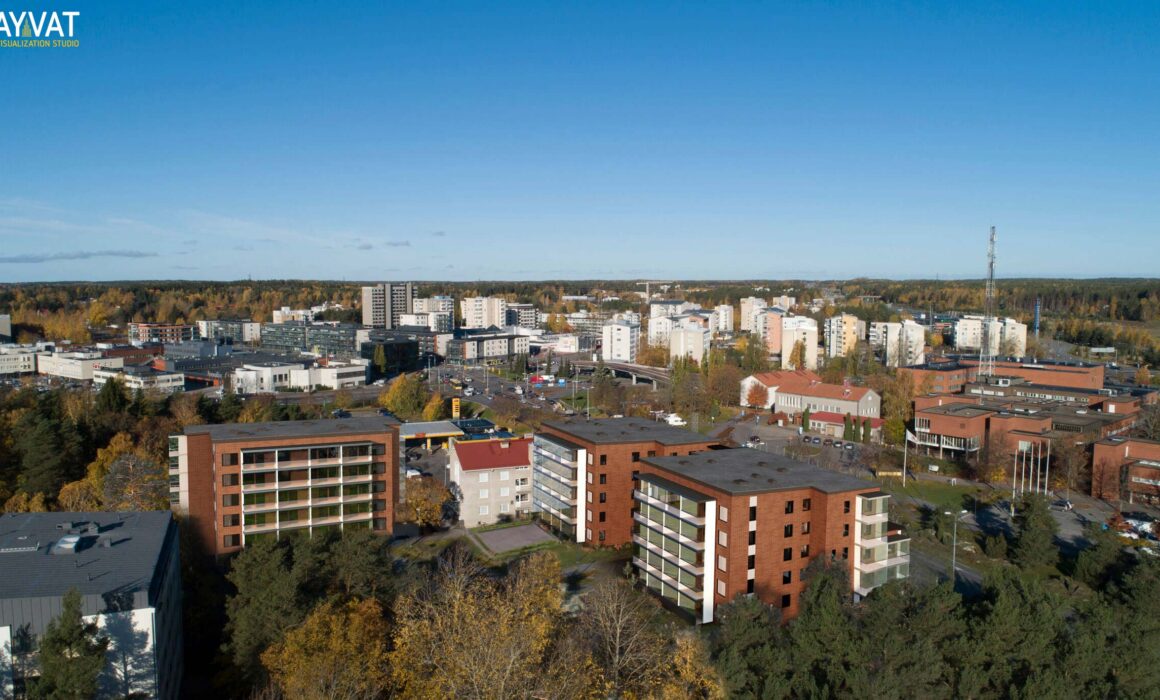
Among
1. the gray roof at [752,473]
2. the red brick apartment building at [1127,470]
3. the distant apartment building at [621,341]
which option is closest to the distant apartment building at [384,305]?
the distant apartment building at [621,341]

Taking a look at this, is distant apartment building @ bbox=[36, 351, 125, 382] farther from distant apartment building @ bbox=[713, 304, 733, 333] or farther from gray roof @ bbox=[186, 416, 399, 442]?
distant apartment building @ bbox=[713, 304, 733, 333]

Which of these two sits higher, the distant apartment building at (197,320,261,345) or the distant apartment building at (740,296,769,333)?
the distant apartment building at (740,296,769,333)

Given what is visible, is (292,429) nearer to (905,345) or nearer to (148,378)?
(148,378)

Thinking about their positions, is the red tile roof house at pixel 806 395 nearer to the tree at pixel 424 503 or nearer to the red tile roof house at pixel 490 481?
the red tile roof house at pixel 490 481

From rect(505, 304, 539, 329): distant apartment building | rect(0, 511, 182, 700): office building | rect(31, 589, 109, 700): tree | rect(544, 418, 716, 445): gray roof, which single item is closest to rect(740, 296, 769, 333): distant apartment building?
rect(505, 304, 539, 329): distant apartment building

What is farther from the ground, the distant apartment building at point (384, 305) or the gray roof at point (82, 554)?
the distant apartment building at point (384, 305)

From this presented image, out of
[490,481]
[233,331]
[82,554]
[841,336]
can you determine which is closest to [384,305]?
[233,331]
